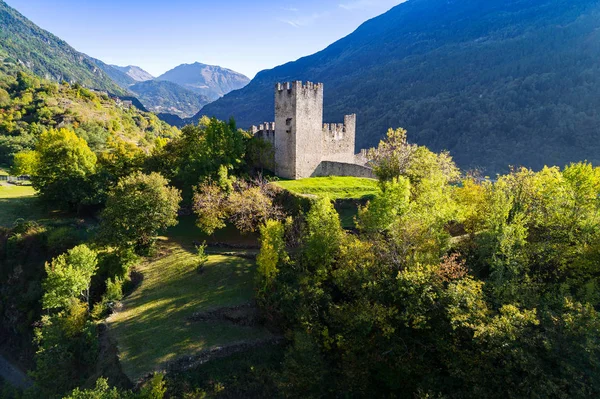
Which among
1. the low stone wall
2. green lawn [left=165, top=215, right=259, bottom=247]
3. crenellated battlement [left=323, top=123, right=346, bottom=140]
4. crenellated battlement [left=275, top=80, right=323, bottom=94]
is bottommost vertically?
green lawn [left=165, top=215, right=259, bottom=247]

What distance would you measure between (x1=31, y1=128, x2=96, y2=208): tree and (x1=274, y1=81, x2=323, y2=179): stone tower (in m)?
18.9

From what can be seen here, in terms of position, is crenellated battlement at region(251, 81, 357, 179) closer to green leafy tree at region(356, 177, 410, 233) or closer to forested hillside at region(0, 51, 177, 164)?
green leafy tree at region(356, 177, 410, 233)

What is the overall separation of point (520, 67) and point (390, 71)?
2295 inches

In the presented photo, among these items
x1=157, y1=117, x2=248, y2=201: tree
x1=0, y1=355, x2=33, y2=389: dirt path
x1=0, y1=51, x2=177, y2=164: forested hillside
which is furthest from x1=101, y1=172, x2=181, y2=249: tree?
x1=0, y1=51, x2=177, y2=164: forested hillside

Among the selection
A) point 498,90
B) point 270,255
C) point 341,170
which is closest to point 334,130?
point 341,170

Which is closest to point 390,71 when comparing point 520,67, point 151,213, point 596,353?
point 520,67

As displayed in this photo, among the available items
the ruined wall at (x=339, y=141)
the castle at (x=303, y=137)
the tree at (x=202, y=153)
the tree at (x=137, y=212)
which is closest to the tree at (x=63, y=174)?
the tree at (x=202, y=153)

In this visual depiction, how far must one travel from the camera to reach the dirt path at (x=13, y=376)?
2263cm

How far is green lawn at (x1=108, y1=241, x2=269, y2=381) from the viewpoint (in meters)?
16.2

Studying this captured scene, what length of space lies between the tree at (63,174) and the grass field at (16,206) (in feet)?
6.36

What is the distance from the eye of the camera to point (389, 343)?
1415 cm

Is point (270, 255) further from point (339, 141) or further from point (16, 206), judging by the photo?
point (16, 206)

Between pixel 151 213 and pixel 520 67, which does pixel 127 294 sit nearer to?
pixel 151 213

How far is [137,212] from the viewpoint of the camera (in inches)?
923
